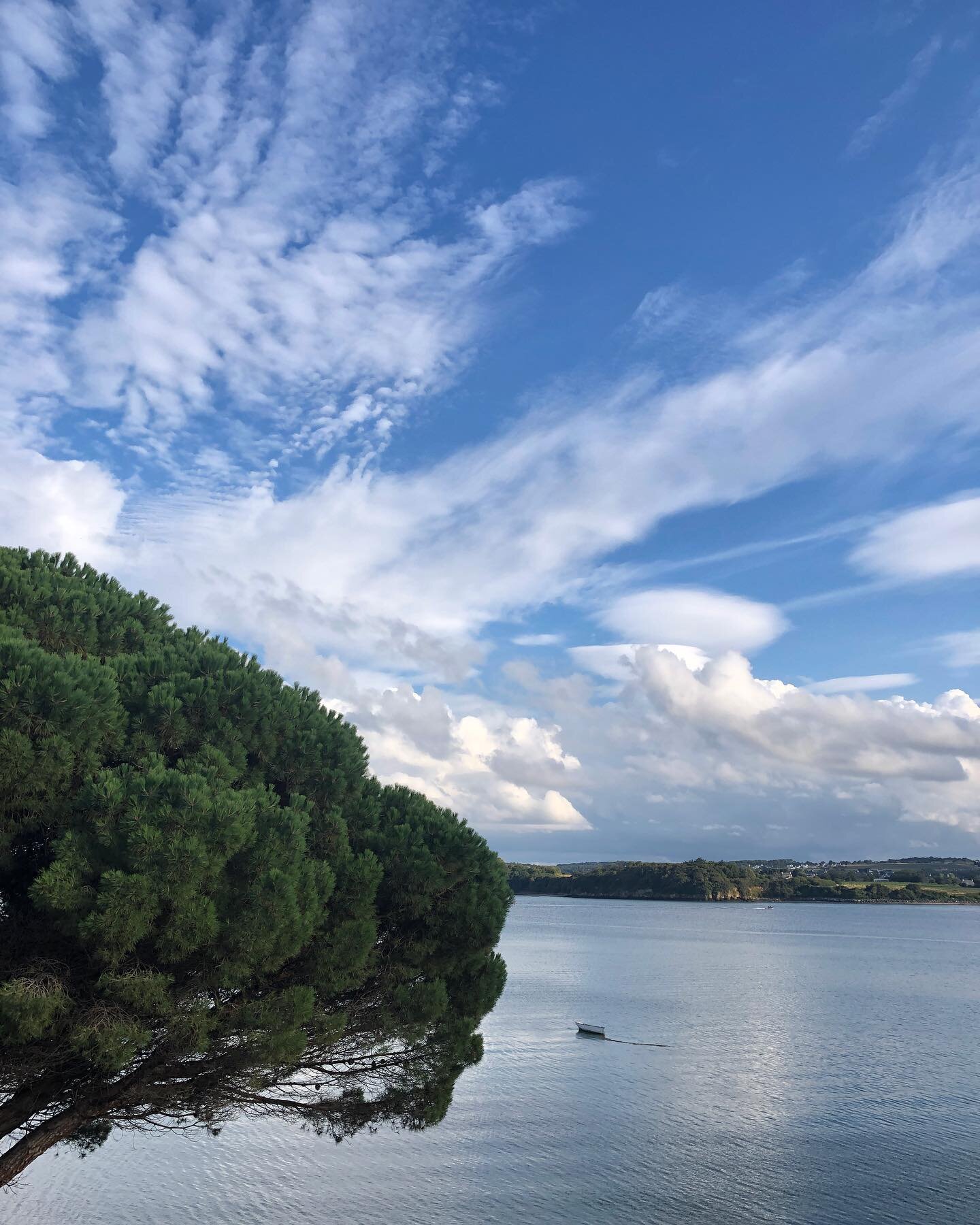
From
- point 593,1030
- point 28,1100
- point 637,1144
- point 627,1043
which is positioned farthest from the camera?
point 593,1030

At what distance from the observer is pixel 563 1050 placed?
42.7 metres

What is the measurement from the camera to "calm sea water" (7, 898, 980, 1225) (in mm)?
22922

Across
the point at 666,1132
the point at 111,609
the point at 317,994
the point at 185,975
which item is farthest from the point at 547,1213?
the point at 111,609

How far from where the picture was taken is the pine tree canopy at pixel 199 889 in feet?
32.9

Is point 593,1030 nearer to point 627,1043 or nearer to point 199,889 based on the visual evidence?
point 627,1043

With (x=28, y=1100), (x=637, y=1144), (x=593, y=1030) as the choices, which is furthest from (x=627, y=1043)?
(x=28, y=1100)

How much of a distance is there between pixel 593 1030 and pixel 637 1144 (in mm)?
18707

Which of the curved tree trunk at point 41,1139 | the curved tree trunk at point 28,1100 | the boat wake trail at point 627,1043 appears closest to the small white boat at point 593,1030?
the boat wake trail at point 627,1043

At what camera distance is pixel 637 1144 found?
28641 millimetres

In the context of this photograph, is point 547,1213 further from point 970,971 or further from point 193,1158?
point 970,971

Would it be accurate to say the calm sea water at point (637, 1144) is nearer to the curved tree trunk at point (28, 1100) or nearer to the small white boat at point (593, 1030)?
the small white boat at point (593, 1030)

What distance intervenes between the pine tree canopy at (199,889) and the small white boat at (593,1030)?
3523cm

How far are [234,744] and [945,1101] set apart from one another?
33.7m

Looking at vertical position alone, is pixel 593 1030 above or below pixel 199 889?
below
